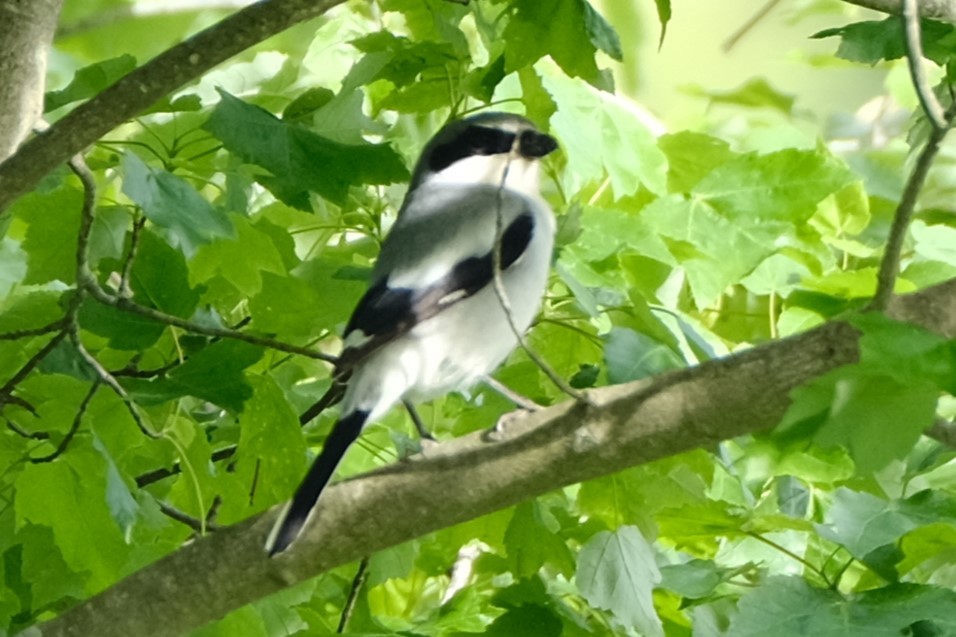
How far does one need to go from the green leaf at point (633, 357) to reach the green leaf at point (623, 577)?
0.59 ft

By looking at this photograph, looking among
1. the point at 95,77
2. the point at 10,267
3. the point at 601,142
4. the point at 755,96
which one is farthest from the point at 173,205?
the point at 755,96

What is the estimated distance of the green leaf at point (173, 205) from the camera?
0.93 metres

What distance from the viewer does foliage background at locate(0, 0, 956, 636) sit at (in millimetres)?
989

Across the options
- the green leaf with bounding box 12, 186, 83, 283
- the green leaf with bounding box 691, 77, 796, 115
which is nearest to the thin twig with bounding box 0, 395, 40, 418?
the green leaf with bounding box 12, 186, 83, 283

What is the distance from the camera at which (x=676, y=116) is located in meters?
1.87

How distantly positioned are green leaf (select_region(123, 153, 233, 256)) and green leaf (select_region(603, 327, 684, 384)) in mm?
326

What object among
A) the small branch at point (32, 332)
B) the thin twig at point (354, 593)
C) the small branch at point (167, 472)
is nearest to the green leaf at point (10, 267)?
the small branch at point (32, 332)

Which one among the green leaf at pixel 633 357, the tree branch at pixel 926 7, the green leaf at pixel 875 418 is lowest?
the green leaf at pixel 633 357

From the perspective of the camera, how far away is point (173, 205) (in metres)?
0.95

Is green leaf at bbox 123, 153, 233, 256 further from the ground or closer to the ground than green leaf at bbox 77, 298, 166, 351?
further from the ground

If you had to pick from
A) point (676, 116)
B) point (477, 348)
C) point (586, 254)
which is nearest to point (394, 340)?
point (477, 348)

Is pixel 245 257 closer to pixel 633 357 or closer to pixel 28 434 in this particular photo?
pixel 28 434

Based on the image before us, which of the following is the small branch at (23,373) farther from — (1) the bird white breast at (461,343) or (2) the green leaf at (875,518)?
(2) the green leaf at (875,518)

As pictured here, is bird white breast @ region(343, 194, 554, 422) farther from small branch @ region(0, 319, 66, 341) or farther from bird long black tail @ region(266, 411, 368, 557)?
small branch @ region(0, 319, 66, 341)
